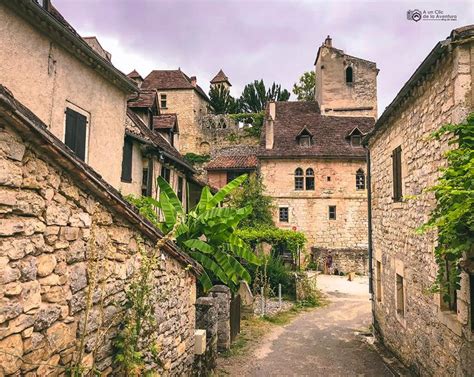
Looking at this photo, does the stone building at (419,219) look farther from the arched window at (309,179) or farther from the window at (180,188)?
the arched window at (309,179)

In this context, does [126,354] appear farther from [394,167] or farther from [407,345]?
[394,167]

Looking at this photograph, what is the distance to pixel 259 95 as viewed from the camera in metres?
45.2

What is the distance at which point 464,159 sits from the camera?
15.3 feet

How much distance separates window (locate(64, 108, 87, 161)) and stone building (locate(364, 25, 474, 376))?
313 inches

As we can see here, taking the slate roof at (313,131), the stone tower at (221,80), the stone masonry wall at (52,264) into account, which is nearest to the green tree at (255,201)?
the slate roof at (313,131)

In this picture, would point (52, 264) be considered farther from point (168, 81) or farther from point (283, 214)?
point (168, 81)

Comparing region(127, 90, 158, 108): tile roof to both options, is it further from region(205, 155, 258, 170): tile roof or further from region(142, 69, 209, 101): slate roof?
region(142, 69, 209, 101): slate roof

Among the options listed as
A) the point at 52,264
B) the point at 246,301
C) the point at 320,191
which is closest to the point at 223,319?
the point at 246,301

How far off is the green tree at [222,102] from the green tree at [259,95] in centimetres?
165

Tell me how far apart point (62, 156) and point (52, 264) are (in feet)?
3.11

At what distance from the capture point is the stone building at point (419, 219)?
555 cm

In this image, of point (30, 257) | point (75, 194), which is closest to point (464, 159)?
point (75, 194)

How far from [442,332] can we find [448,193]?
3176 mm

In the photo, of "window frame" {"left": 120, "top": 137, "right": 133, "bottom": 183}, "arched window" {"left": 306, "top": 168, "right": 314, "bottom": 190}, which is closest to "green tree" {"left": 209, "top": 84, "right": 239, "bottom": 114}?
"arched window" {"left": 306, "top": 168, "right": 314, "bottom": 190}
